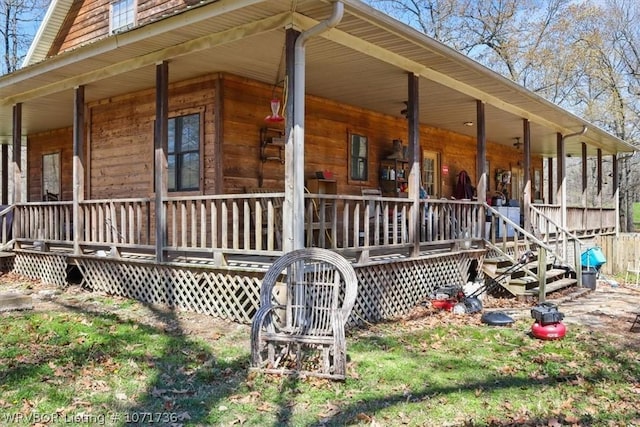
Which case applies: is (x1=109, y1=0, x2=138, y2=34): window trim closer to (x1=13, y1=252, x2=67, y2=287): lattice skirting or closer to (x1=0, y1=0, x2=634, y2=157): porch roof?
(x1=0, y1=0, x2=634, y2=157): porch roof

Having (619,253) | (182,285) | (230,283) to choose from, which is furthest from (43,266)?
(619,253)

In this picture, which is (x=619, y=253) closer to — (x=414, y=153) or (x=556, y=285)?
(x=556, y=285)

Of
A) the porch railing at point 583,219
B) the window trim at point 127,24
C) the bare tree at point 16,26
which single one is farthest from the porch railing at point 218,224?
the bare tree at point 16,26

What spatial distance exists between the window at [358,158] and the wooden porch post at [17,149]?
622cm

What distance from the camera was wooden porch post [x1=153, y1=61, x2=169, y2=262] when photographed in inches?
284

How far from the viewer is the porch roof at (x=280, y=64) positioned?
5930 mm

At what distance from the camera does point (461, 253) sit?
29.3 feet

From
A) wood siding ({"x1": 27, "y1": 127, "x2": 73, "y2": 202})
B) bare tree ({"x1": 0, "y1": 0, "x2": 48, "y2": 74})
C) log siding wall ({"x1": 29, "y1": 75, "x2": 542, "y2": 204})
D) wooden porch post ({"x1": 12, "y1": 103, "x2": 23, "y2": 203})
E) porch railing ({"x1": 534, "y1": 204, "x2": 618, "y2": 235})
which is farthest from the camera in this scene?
bare tree ({"x1": 0, "y1": 0, "x2": 48, "y2": 74})

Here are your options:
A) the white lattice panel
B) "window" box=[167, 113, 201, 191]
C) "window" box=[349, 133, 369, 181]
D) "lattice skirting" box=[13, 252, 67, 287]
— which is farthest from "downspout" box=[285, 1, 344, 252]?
"lattice skirting" box=[13, 252, 67, 287]

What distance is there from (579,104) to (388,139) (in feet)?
69.1

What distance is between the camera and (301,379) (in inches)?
180

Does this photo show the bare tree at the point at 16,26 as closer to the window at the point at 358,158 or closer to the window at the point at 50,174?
the window at the point at 50,174

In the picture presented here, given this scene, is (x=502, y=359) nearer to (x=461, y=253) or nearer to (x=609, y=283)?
(x=461, y=253)

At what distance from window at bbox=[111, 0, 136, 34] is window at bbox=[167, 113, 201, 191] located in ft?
10.9
